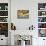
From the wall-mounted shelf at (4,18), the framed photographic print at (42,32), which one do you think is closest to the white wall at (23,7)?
the wall-mounted shelf at (4,18)

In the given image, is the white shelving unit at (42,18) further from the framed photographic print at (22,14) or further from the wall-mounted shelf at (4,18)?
the wall-mounted shelf at (4,18)

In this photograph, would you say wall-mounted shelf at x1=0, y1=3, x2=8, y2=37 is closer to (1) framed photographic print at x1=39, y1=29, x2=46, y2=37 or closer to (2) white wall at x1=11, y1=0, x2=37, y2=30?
(2) white wall at x1=11, y1=0, x2=37, y2=30

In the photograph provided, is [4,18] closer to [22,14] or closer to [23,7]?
[22,14]

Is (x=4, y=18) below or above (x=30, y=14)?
below

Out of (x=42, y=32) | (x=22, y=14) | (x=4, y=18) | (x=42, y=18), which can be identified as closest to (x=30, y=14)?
(x=22, y=14)

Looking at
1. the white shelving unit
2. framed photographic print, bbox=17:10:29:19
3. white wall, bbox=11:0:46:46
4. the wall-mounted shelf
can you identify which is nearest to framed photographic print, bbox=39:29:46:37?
the white shelving unit

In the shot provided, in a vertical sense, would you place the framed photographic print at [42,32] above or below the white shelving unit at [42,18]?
below

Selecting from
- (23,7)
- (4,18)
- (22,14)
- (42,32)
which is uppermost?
(23,7)

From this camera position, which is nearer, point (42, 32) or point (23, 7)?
point (23, 7)

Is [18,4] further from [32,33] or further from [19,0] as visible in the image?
[32,33]

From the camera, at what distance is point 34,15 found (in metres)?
6.66

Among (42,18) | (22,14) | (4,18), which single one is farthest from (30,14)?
(4,18)

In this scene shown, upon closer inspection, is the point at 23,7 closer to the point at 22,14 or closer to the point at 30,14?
the point at 22,14

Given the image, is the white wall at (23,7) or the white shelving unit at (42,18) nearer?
the white wall at (23,7)
